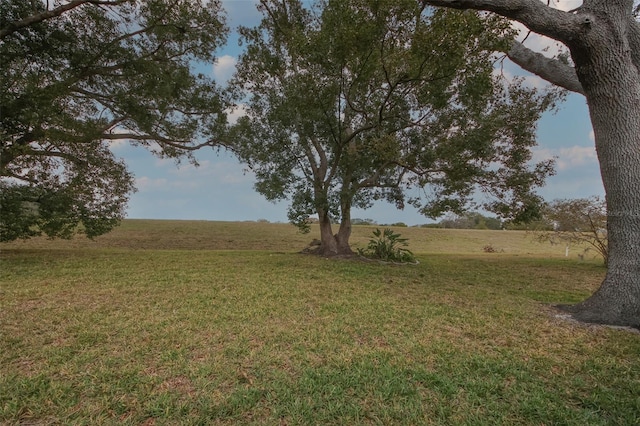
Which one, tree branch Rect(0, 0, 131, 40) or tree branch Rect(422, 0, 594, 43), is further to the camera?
tree branch Rect(0, 0, 131, 40)

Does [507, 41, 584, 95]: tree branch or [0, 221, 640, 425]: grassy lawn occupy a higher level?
[507, 41, 584, 95]: tree branch

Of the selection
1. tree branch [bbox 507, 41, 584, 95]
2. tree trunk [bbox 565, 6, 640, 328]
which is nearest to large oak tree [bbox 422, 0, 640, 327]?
tree trunk [bbox 565, 6, 640, 328]

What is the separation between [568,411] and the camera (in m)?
2.09

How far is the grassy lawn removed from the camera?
6.69 feet

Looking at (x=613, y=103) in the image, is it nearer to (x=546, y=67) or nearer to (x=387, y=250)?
(x=546, y=67)

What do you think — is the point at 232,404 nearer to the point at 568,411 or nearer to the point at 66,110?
the point at 568,411

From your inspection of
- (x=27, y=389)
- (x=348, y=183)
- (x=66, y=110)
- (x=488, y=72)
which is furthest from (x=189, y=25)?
(x=27, y=389)

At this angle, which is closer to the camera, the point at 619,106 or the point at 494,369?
the point at 494,369

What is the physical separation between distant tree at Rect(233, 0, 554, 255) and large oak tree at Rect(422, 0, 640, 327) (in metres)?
1.06

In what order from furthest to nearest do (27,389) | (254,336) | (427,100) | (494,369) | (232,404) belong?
(427,100) → (254,336) → (494,369) → (27,389) → (232,404)

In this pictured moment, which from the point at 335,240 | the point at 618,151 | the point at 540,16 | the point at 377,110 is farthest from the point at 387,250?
the point at 540,16

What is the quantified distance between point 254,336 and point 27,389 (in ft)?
5.68

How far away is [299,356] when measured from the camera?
2.80 meters

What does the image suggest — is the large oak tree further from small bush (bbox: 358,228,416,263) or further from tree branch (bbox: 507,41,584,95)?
small bush (bbox: 358,228,416,263)
